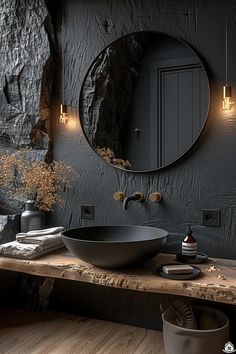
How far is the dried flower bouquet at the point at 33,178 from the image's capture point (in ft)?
8.84

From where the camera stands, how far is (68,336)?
2381mm

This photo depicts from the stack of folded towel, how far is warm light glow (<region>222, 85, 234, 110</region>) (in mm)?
1259

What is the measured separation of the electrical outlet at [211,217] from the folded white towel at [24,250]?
94 centimetres

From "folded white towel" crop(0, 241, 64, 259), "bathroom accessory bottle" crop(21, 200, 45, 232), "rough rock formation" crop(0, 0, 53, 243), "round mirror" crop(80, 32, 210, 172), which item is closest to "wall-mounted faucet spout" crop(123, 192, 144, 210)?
"round mirror" crop(80, 32, 210, 172)

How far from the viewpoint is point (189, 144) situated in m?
2.27

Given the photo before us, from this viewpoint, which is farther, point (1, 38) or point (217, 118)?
point (1, 38)

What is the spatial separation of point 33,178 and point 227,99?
1401 mm

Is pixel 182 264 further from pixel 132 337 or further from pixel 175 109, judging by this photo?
pixel 175 109

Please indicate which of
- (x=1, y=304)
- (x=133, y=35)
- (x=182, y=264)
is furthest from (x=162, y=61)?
(x=1, y=304)

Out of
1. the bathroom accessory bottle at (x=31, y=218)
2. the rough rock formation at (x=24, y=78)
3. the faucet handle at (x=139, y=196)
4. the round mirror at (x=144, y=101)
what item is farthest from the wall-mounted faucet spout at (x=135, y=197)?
the rough rock formation at (x=24, y=78)

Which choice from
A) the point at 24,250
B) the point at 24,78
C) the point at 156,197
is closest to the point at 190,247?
the point at 156,197

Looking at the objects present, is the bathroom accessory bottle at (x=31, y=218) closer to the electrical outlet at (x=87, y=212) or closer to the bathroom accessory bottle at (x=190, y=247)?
the electrical outlet at (x=87, y=212)

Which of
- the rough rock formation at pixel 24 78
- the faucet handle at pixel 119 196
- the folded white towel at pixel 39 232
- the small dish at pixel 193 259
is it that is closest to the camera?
the small dish at pixel 193 259

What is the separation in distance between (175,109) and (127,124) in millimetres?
325
